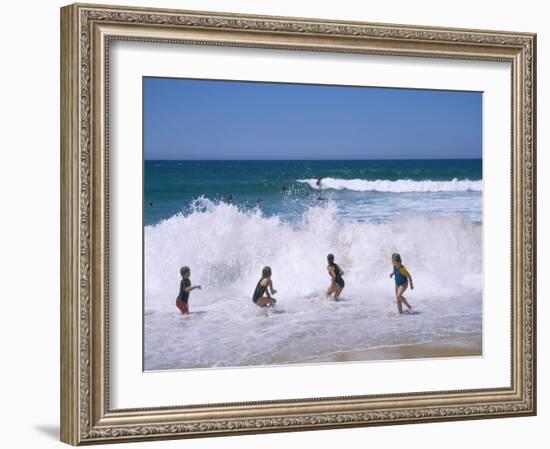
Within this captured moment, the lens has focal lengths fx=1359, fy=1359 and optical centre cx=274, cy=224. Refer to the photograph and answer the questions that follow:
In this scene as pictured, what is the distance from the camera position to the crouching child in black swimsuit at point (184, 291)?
601cm

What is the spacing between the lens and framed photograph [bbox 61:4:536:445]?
19.1 feet

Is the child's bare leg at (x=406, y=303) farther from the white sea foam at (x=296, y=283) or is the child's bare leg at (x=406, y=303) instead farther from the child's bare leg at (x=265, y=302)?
the child's bare leg at (x=265, y=302)

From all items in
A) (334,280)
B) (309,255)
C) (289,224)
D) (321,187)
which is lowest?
(334,280)

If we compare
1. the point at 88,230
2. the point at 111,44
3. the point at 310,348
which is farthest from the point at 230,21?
the point at 310,348

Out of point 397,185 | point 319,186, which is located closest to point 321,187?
point 319,186

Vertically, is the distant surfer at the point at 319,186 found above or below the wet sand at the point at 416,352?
above

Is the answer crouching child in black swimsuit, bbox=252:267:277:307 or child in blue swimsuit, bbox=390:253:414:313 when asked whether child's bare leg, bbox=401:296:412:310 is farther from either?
crouching child in black swimsuit, bbox=252:267:277:307

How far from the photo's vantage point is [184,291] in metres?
6.01

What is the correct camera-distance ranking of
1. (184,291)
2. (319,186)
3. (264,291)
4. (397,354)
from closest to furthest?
(184,291)
(264,291)
(319,186)
(397,354)

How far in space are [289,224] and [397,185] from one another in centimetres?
57

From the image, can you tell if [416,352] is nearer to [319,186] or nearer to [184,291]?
[319,186]

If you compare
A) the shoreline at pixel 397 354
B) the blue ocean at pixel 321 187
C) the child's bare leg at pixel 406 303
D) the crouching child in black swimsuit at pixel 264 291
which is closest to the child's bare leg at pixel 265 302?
the crouching child in black swimsuit at pixel 264 291

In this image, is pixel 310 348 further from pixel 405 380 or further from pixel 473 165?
pixel 473 165

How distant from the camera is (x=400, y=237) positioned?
6402mm
